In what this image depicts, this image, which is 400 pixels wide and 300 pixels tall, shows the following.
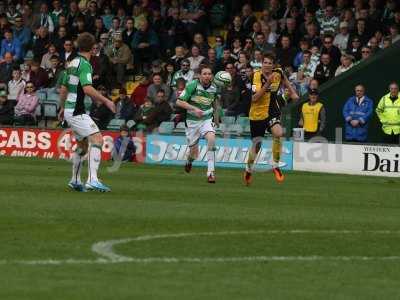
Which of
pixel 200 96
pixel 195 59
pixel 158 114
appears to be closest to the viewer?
pixel 200 96

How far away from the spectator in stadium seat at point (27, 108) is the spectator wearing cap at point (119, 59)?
2.15m

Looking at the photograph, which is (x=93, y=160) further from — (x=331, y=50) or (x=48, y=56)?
(x=48, y=56)

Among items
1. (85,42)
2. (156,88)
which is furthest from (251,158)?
(156,88)

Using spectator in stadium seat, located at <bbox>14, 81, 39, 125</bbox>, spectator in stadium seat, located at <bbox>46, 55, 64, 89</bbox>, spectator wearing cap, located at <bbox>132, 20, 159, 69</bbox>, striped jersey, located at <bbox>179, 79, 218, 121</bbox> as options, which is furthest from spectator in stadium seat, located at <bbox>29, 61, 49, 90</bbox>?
striped jersey, located at <bbox>179, 79, 218, 121</bbox>

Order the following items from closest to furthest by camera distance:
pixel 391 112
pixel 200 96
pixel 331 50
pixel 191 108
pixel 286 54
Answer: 1. pixel 191 108
2. pixel 200 96
3. pixel 391 112
4. pixel 331 50
5. pixel 286 54

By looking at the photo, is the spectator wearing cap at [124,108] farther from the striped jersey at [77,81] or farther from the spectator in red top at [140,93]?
the striped jersey at [77,81]

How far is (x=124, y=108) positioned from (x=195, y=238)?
19.1 meters

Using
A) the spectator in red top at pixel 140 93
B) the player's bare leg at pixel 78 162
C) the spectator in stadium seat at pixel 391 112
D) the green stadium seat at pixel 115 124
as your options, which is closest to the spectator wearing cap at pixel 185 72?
Answer: the spectator in red top at pixel 140 93

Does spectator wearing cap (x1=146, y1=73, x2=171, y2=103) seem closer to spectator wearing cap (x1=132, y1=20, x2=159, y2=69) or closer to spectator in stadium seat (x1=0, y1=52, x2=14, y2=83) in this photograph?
spectator wearing cap (x1=132, y1=20, x2=159, y2=69)

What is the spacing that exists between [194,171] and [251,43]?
5734 mm

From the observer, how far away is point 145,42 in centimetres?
3184

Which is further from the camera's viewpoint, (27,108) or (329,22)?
(27,108)

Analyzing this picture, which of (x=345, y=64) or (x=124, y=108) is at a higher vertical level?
(x=345, y=64)

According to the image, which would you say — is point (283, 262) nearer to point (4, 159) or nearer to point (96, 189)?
point (96, 189)
